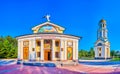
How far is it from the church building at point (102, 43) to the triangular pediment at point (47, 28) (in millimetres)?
20788

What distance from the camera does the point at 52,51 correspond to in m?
31.7

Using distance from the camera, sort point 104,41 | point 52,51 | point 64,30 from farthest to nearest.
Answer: point 104,41, point 64,30, point 52,51

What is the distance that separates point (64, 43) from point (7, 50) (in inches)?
809

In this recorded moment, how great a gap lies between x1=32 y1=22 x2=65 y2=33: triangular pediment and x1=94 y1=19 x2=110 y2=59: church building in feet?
68.2

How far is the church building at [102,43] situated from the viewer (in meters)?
51.8

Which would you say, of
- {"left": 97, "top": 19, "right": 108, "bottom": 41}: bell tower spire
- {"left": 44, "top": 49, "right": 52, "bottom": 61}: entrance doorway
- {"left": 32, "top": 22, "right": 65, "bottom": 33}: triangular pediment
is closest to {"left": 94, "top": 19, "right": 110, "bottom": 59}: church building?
{"left": 97, "top": 19, "right": 108, "bottom": 41}: bell tower spire

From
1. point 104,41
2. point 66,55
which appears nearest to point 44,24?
point 66,55

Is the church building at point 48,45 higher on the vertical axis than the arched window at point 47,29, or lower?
lower

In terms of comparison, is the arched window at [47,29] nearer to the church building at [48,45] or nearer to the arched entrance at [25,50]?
the church building at [48,45]

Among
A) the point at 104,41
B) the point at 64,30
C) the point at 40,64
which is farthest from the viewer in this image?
the point at 104,41

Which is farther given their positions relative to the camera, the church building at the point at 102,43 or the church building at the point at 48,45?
the church building at the point at 102,43

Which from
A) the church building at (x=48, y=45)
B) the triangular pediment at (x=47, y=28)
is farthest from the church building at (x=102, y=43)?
the triangular pediment at (x=47, y=28)

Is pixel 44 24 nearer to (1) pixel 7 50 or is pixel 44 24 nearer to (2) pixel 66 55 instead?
(2) pixel 66 55

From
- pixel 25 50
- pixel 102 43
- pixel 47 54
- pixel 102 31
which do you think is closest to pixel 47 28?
pixel 47 54
